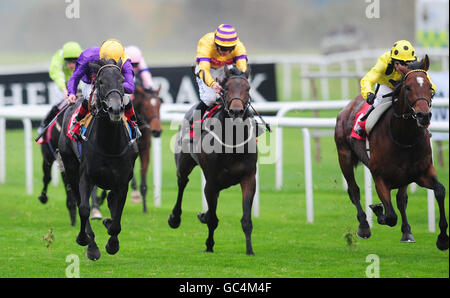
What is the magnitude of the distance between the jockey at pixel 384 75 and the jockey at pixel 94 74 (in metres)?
1.82

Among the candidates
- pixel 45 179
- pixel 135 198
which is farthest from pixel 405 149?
pixel 135 198

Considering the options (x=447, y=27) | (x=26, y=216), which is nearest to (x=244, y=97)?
(x=26, y=216)

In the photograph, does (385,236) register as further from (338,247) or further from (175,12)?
(175,12)

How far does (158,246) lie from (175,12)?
2330 cm

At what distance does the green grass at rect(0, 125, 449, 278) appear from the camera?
24.1ft

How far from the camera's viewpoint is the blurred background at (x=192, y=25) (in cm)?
2964

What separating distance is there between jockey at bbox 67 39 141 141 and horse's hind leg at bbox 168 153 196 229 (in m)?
1.26

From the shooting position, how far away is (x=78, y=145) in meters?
7.81

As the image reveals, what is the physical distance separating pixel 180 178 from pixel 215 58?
1.39m

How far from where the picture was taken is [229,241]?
29.0 ft

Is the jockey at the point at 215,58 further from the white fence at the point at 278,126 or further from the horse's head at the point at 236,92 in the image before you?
the white fence at the point at 278,126

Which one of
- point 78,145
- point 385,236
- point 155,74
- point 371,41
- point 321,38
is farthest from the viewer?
point 321,38

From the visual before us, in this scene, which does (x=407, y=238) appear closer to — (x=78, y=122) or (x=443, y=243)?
(x=443, y=243)

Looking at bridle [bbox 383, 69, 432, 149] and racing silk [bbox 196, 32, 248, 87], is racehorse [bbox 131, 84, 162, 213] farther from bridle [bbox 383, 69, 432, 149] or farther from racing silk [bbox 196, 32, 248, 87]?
bridle [bbox 383, 69, 432, 149]
